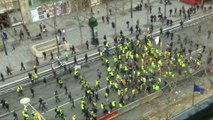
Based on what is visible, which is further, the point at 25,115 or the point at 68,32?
the point at 68,32

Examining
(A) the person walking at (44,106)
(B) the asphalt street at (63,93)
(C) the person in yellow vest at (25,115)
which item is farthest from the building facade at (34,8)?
(C) the person in yellow vest at (25,115)

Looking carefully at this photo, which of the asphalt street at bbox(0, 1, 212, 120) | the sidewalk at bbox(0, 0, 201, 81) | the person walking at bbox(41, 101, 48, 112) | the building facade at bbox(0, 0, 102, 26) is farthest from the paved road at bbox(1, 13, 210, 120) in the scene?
the building facade at bbox(0, 0, 102, 26)

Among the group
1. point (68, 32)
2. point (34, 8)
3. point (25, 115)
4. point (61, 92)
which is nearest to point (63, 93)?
point (61, 92)

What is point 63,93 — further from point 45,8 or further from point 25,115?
point 45,8

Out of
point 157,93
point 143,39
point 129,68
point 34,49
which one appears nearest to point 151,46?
point 143,39

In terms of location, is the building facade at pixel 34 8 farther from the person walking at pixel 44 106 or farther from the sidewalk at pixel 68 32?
the person walking at pixel 44 106

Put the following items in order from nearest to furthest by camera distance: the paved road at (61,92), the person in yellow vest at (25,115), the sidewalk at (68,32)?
the person in yellow vest at (25,115) → the paved road at (61,92) → the sidewalk at (68,32)

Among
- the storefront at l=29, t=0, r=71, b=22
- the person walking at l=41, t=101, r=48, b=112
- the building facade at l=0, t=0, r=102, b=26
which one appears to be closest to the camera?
the person walking at l=41, t=101, r=48, b=112

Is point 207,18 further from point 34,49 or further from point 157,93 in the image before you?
point 34,49

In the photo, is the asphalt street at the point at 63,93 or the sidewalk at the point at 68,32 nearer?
the asphalt street at the point at 63,93

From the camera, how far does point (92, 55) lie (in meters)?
41.2

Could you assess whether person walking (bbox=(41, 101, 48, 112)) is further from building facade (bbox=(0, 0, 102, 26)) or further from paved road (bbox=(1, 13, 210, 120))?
building facade (bbox=(0, 0, 102, 26))

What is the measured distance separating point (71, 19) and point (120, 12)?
6647 mm

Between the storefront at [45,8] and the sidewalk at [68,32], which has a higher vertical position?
the storefront at [45,8]
